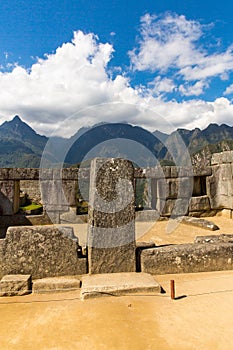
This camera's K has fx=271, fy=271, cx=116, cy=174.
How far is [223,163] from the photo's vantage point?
492 inches

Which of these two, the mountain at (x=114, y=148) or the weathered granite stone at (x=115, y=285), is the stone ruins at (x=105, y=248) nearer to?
the weathered granite stone at (x=115, y=285)

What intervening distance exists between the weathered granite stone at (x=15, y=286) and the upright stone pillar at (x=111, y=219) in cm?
110

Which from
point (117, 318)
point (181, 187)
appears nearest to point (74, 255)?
point (117, 318)

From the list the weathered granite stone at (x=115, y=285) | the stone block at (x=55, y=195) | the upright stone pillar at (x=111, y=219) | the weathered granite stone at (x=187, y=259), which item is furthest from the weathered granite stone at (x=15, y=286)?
the stone block at (x=55, y=195)

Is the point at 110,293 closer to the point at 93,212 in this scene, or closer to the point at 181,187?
the point at 93,212

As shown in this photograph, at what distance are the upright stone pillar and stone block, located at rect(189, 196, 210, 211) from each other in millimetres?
7840

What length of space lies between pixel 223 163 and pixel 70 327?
11.0 m

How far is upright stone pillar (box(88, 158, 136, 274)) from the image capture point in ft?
16.2

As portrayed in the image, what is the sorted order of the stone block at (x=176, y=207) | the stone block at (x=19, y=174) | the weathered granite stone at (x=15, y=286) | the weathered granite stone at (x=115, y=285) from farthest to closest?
the stone block at (x=176, y=207) → the stone block at (x=19, y=174) → the weathered granite stone at (x=15, y=286) → the weathered granite stone at (x=115, y=285)

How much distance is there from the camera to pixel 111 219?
5.02 meters

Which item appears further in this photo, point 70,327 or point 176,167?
point 176,167

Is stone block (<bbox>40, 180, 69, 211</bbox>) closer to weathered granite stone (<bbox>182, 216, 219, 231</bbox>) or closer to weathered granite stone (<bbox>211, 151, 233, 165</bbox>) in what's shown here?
weathered granite stone (<bbox>182, 216, 219, 231</bbox>)

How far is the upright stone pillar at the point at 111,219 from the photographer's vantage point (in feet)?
16.2

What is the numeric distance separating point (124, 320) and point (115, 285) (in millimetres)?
861
